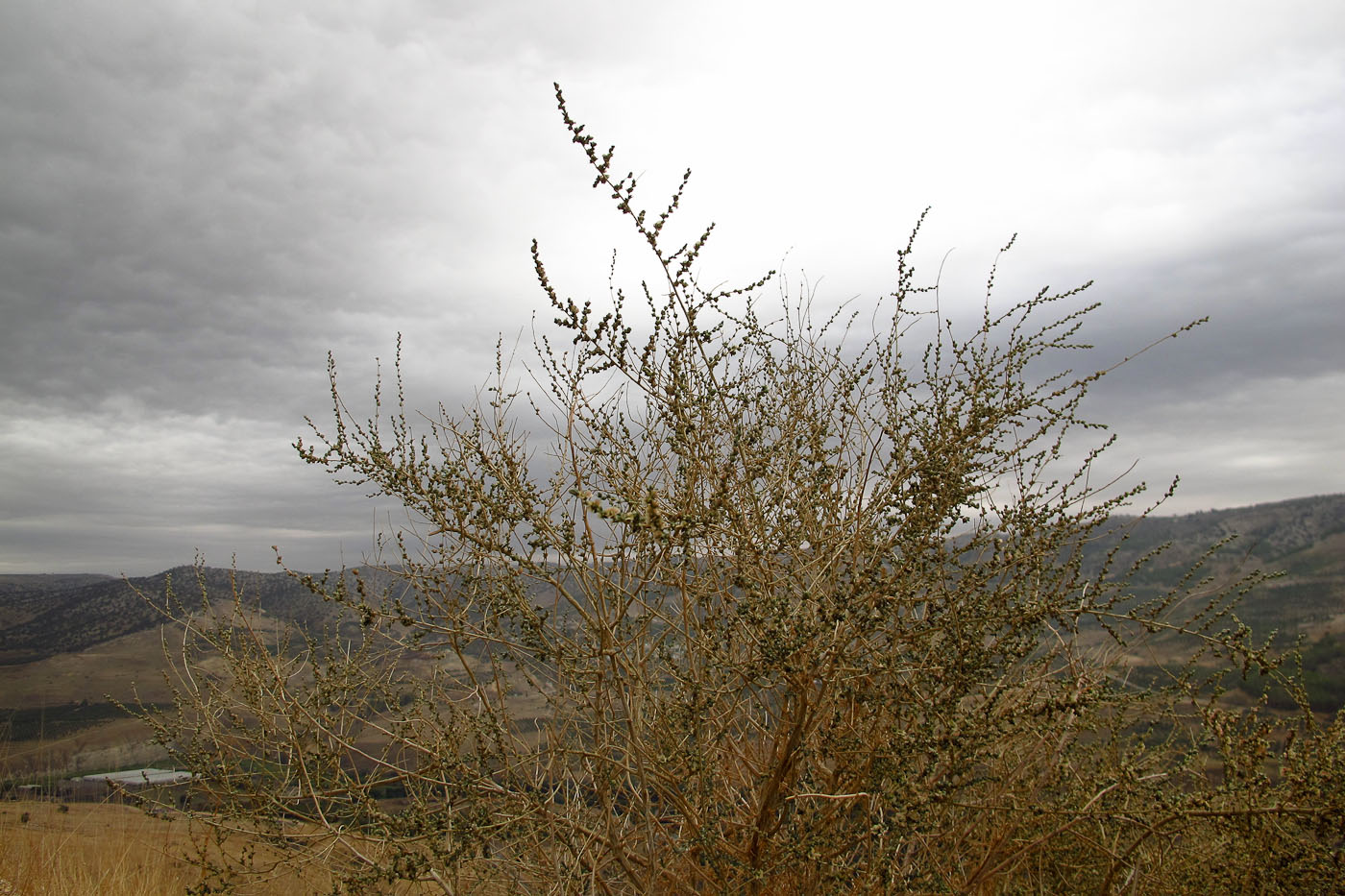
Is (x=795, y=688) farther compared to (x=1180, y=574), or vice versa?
(x=1180, y=574)

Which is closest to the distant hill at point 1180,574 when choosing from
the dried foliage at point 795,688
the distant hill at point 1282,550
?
the distant hill at point 1282,550

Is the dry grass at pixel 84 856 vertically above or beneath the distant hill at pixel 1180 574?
above

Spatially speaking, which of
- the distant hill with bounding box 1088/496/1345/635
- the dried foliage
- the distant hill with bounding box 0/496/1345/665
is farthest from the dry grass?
the distant hill with bounding box 1088/496/1345/635

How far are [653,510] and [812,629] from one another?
1043 mm

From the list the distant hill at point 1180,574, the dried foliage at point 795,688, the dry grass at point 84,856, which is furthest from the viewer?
the distant hill at point 1180,574

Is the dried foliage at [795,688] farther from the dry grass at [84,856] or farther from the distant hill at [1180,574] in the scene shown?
the distant hill at [1180,574]

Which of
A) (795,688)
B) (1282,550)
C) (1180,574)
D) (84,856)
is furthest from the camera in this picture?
(1282,550)

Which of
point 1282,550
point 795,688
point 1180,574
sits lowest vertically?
point 1282,550

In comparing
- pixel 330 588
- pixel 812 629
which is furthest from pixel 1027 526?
pixel 330 588

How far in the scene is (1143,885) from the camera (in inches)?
133

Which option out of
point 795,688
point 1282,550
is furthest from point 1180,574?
point 1282,550

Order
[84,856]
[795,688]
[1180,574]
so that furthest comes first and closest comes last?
[1180,574]
[84,856]
[795,688]

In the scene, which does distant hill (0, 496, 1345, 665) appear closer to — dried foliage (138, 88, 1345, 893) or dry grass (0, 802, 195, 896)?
dry grass (0, 802, 195, 896)

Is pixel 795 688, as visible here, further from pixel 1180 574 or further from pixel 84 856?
pixel 1180 574
